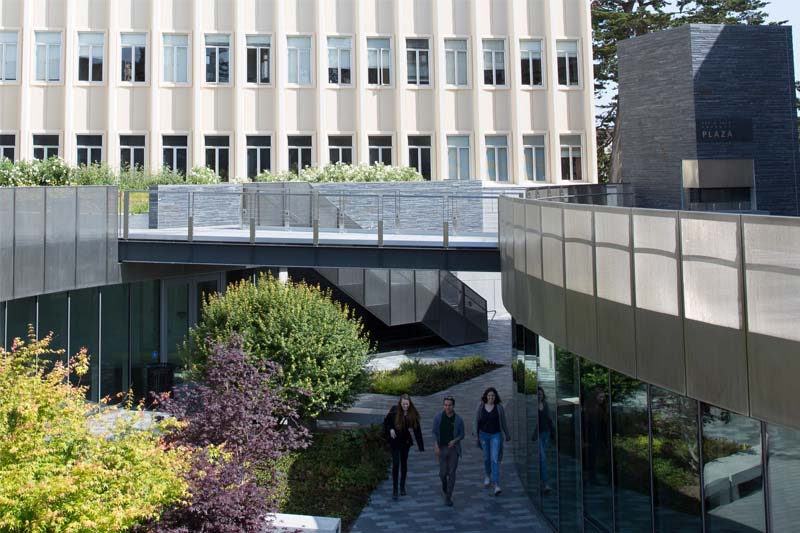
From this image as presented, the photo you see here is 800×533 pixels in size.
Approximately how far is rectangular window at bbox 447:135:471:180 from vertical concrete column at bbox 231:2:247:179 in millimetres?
8363

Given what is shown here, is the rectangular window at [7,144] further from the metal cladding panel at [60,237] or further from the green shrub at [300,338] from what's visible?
the green shrub at [300,338]

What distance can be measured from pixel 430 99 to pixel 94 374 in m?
20.5

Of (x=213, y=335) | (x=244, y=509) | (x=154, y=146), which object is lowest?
(x=244, y=509)

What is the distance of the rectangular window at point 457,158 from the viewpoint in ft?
127

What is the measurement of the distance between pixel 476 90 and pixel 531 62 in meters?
2.64

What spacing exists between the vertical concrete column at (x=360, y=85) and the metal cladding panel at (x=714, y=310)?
3012cm

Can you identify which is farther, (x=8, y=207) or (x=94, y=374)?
(x=94, y=374)

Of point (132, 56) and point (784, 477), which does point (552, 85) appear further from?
point (784, 477)

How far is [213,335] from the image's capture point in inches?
774

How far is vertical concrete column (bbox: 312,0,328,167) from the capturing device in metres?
38.1

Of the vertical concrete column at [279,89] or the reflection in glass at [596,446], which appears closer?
the reflection in glass at [596,446]

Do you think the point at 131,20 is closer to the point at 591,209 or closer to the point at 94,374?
the point at 94,374

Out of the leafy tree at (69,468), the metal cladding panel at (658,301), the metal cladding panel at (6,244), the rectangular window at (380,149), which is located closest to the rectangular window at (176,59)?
the rectangular window at (380,149)

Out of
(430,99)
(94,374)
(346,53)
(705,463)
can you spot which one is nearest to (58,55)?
(346,53)
